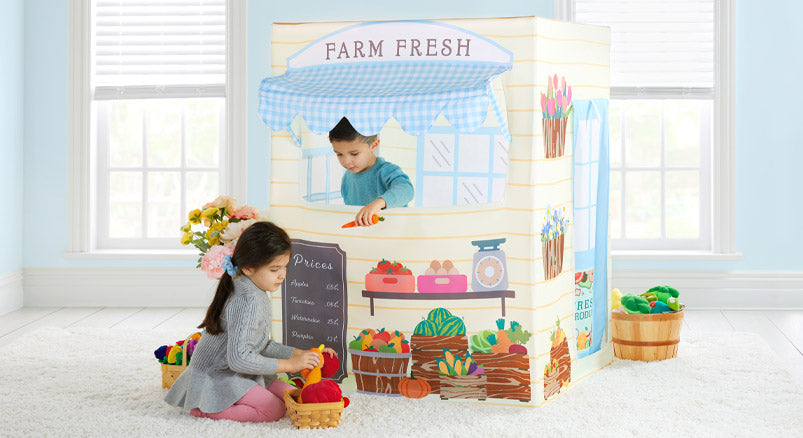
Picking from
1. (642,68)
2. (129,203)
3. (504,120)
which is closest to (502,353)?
(504,120)

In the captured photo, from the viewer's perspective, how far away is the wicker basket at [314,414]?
2480 millimetres

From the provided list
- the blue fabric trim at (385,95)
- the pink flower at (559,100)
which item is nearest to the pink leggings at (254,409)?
the blue fabric trim at (385,95)

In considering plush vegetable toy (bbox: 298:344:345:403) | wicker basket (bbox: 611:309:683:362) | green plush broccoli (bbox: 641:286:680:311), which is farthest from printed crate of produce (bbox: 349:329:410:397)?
green plush broccoli (bbox: 641:286:680:311)

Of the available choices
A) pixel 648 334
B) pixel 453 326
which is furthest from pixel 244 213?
pixel 648 334

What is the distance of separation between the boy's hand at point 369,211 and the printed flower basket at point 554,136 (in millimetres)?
560

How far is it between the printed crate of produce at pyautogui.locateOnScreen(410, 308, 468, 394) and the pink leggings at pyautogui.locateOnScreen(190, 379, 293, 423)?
1.59ft

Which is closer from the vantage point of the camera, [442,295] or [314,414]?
[314,414]

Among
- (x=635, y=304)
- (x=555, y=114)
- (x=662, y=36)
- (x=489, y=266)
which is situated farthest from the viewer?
(x=662, y=36)

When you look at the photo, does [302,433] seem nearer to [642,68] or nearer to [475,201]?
[475,201]

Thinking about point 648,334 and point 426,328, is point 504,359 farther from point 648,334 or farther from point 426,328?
point 648,334

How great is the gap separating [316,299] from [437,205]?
537mm

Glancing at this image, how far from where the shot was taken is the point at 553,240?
9.32ft

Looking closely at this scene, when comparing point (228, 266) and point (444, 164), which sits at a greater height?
point (444, 164)

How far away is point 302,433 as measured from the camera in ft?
8.05
